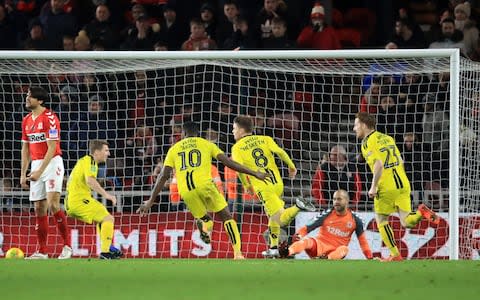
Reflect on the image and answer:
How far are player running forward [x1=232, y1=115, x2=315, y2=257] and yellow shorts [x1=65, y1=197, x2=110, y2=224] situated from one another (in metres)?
1.65

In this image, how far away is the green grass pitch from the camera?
7.98 meters

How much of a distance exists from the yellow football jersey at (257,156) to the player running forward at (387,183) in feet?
3.83

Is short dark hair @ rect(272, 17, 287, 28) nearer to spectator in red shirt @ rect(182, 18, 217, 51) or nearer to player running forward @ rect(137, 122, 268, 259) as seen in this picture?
spectator in red shirt @ rect(182, 18, 217, 51)

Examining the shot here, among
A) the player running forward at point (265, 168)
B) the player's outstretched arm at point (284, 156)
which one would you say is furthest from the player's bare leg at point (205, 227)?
the player's outstretched arm at point (284, 156)

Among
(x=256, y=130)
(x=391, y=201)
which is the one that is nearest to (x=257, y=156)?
(x=256, y=130)

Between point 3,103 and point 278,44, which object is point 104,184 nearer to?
point 3,103

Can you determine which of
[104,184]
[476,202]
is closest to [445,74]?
[476,202]

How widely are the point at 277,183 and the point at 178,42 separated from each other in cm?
345

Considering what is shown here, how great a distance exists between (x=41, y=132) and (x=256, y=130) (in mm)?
3069

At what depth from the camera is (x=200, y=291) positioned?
26.8 ft

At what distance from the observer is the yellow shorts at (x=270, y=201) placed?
44.3 ft

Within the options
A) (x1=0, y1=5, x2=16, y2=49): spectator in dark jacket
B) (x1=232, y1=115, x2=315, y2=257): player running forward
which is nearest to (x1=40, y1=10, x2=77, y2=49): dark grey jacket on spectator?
(x1=0, y1=5, x2=16, y2=49): spectator in dark jacket

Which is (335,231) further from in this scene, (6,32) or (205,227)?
(6,32)

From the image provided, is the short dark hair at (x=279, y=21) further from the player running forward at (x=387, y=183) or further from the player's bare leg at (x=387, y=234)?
the player's bare leg at (x=387, y=234)
